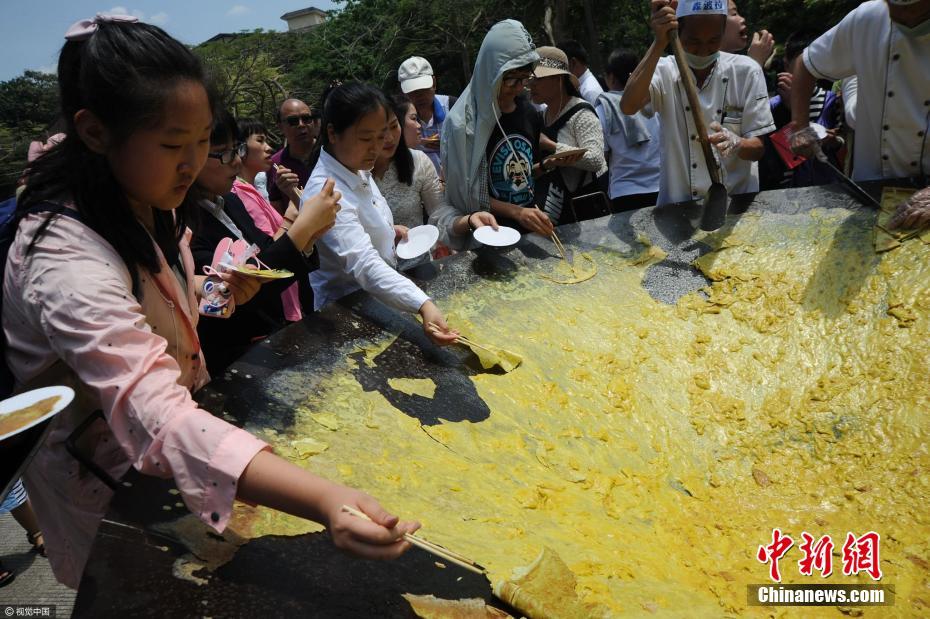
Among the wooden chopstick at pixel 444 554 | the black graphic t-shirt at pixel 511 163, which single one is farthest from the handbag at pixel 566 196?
the wooden chopstick at pixel 444 554

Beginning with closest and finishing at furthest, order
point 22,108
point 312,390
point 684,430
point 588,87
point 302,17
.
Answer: point 312,390 → point 684,430 → point 588,87 → point 22,108 → point 302,17

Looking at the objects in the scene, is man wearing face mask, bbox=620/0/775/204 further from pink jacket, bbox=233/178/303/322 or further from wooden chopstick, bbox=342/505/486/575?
wooden chopstick, bbox=342/505/486/575

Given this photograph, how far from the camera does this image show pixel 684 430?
2465 millimetres

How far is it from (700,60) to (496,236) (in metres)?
1.48

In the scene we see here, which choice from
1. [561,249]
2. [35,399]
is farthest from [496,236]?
[35,399]

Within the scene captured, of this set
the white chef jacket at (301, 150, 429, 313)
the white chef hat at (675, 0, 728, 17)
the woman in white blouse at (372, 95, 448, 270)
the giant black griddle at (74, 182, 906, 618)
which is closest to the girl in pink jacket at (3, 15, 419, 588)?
the giant black griddle at (74, 182, 906, 618)

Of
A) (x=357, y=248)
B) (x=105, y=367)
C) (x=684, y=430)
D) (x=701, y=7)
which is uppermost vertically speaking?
(x=701, y=7)

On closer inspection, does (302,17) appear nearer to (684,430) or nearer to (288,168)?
(288,168)

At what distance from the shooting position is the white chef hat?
10.4 ft

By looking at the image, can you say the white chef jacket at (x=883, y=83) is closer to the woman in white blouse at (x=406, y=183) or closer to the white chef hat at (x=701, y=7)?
the white chef hat at (x=701, y=7)

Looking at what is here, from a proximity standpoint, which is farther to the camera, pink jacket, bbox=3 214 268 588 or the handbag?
the handbag

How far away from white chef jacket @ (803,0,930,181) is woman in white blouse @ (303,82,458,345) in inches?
86.0

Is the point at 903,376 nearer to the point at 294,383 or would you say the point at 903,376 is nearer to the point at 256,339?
the point at 294,383

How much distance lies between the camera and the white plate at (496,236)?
2.94m
